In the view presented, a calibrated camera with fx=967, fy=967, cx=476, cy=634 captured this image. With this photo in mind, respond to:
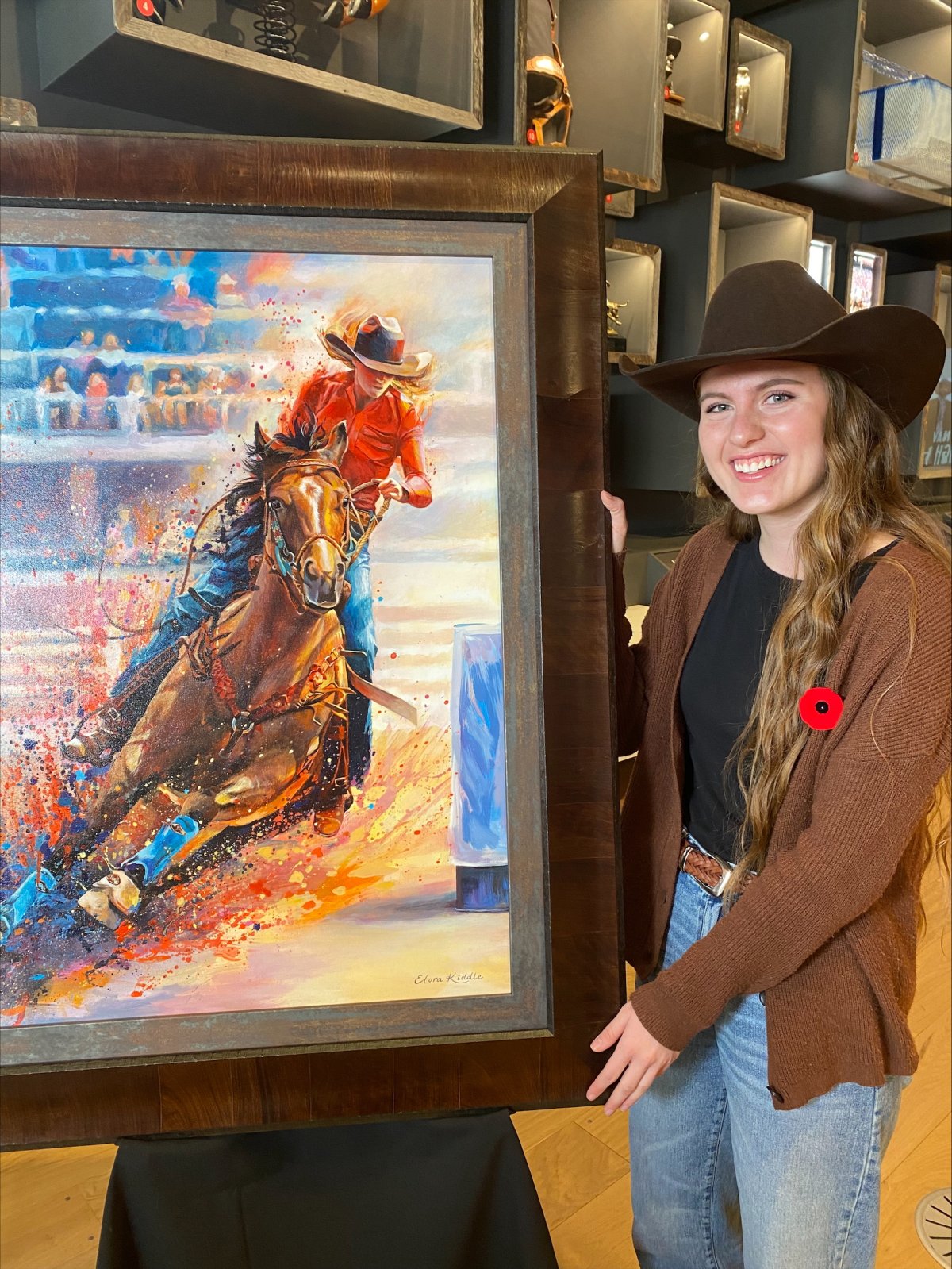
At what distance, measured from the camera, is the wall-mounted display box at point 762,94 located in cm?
251

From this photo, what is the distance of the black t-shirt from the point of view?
1114 millimetres

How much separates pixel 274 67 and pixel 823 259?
2.02 m

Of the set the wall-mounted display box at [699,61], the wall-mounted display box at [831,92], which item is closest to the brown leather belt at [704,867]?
the wall-mounted display box at [699,61]

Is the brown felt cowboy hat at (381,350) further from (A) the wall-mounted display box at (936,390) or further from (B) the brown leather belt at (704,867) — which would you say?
(A) the wall-mounted display box at (936,390)

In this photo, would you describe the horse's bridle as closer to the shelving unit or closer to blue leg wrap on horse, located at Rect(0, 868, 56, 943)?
blue leg wrap on horse, located at Rect(0, 868, 56, 943)

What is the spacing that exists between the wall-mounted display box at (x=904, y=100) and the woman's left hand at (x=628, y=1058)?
2.44m

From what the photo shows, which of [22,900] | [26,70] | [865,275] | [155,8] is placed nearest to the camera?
[22,900]

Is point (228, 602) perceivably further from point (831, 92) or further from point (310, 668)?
point (831, 92)

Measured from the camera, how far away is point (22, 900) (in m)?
0.89

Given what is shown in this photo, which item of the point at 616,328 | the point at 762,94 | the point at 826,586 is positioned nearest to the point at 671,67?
the point at 762,94

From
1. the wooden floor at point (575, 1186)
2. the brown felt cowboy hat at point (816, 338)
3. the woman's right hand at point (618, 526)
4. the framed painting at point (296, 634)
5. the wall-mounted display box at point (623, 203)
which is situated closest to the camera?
the framed painting at point (296, 634)

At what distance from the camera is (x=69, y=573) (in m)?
0.88
